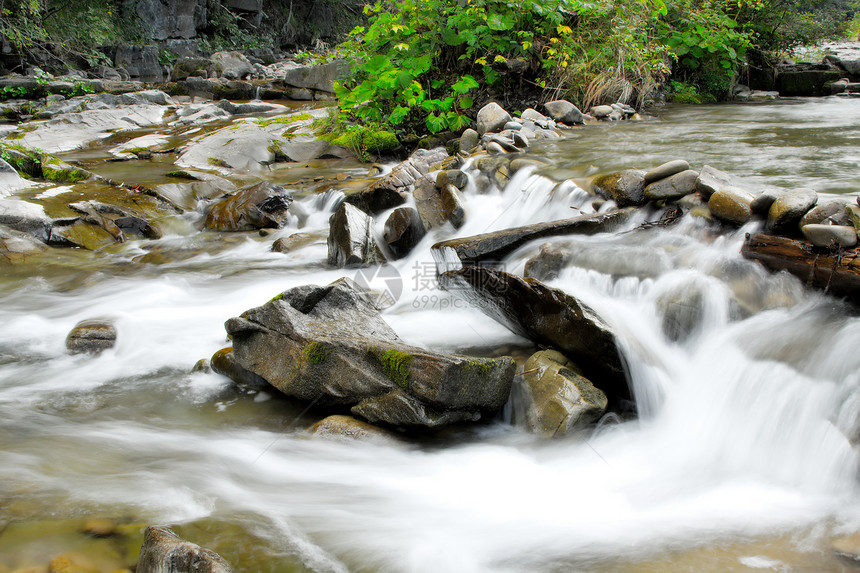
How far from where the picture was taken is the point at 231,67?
75.5 feet


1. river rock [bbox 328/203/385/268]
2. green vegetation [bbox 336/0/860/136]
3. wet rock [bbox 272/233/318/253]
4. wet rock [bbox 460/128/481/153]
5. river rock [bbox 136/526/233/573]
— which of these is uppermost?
green vegetation [bbox 336/0/860/136]

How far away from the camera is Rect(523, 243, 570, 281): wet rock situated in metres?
4.59

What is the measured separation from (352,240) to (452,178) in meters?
1.71

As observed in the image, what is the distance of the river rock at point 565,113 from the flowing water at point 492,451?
5.31 metres

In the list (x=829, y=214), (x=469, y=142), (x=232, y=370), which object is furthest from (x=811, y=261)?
(x=469, y=142)

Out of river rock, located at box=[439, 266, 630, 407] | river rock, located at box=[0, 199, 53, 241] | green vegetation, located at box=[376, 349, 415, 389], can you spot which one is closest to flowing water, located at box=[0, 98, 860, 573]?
river rock, located at box=[439, 266, 630, 407]

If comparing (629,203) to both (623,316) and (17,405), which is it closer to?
(623,316)

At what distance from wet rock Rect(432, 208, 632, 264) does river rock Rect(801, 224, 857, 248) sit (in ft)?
5.33

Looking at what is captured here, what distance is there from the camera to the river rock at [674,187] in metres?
4.98

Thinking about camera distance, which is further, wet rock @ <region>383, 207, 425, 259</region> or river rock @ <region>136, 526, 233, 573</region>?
wet rock @ <region>383, 207, 425, 259</region>

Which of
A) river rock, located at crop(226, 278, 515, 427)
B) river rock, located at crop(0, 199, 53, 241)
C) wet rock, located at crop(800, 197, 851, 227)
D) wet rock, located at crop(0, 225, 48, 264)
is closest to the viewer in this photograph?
river rock, located at crop(226, 278, 515, 427)

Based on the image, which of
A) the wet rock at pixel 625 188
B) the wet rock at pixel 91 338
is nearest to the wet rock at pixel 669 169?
the wet rock at pixel 625 188

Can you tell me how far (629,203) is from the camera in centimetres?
533

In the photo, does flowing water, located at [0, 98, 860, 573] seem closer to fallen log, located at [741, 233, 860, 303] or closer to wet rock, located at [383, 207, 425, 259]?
fallen log, located at [741, 233, 860, 303]
